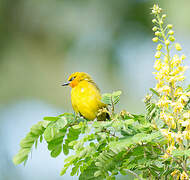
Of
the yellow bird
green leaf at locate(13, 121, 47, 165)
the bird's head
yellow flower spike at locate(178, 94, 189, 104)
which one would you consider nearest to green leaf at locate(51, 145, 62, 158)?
green leaf at locate(13, 121, 47, 165)

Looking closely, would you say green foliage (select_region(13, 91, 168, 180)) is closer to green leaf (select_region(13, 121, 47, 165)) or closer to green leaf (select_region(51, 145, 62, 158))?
green leaf (select_region(13, 121, 47, 165))

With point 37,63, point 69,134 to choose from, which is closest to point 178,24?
point 37,63

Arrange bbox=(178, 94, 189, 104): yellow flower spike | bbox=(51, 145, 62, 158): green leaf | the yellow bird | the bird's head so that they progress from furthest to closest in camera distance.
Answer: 1. the bird's head
2. the yellow bird
3. bbox=(51, 145, 62, 158): green leaf
4. bbox=(178, 94, 189, 104): yellow flower spike

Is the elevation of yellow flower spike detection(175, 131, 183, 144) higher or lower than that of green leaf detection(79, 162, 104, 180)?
higher

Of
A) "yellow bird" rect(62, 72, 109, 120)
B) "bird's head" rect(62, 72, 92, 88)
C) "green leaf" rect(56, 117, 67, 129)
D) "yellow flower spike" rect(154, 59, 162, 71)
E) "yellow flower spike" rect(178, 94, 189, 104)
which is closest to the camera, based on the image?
"yellow flower spike" rect(178, 94, 189, 104)

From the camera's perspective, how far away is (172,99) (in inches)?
58.4

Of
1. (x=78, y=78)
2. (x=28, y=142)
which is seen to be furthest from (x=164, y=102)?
(x=78, y=78)

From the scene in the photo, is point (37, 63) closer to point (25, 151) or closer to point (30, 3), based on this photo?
point (30, 3)

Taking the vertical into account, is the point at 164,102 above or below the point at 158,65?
below

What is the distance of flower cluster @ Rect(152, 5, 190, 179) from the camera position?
1.41 metres

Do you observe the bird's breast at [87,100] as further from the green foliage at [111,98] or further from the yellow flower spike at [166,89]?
the yellow flower spike at [166,89]

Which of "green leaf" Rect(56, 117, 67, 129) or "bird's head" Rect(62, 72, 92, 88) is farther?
"bird's head" Rect(62, 72, 92, 88)

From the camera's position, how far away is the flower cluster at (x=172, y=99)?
1.41 metres

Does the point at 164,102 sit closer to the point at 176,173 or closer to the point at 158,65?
the point at 158,65
